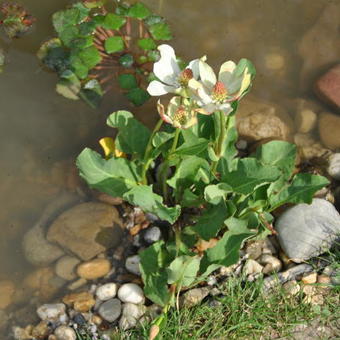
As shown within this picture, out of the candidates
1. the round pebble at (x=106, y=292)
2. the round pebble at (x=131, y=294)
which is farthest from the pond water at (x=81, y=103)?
the round pebble at (x=131, y=294)

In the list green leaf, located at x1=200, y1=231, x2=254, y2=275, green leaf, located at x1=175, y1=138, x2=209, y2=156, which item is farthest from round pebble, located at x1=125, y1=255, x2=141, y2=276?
green leaf, located at x1=175, y1=138, x2=209, y2=156

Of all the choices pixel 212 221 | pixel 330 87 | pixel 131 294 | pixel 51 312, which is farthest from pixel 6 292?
pixel 330 87

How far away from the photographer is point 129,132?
2.28 m

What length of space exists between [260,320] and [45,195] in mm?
1191

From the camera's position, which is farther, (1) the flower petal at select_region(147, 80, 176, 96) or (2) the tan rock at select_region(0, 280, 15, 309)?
(2) the tan rock at select_region(0, 280, 15, 309)

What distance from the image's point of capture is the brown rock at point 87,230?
A: 249cm

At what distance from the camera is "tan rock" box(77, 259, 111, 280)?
2453mm

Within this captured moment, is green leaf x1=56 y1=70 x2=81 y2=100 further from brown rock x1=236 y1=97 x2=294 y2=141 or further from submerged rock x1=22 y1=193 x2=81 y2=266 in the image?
brown rock x1=236 y1=97 x2=294 y2=141

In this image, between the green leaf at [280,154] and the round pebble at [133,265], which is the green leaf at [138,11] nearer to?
the green leaf at [280,154]

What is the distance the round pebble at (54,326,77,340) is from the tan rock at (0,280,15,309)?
11.5 inches

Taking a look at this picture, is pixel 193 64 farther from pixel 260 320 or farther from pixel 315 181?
pixel 260 320

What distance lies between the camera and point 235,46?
317 cm

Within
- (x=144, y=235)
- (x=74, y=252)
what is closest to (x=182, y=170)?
(x=144, y=235)

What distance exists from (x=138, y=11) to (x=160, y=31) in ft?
0.55
